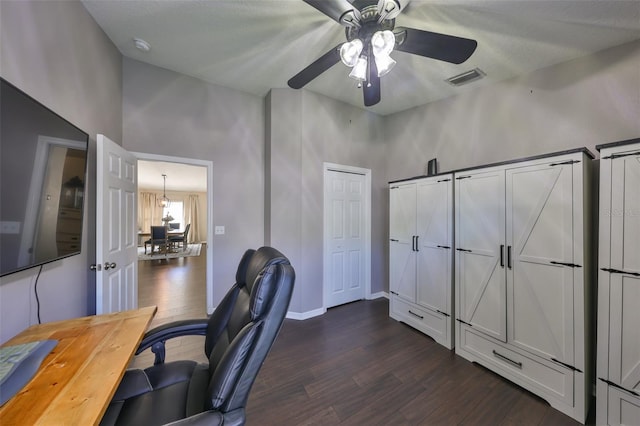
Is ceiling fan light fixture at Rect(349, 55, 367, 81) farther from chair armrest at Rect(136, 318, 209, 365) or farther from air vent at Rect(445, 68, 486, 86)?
chair armrest at Rect(136, 318, 209, 365)

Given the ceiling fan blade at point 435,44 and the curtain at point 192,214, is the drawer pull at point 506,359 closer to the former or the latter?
Result: the ceiling fan blade at point 435,44

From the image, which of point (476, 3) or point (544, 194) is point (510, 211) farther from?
point (476, 3)

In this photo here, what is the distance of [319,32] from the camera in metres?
2.00

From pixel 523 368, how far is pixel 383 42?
2.64 metres

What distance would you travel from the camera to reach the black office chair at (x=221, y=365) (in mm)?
840

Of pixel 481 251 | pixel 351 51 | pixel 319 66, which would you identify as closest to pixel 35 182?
pixel 319 66

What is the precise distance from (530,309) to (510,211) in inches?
31.1

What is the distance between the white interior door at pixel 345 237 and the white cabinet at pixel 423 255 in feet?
2.05

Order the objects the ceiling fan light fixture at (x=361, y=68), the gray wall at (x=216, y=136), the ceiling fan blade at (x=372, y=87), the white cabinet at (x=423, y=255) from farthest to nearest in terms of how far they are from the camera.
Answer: the gray wall at (x=216, y=136) → the white cabinet at (x=423, y=255) → the ceiling fan blade at (x=372, y=87) → the ceiling fan light fixture at (x=361, y=68)

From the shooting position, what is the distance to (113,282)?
1922 mm

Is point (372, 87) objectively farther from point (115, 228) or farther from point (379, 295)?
point (379, 295)

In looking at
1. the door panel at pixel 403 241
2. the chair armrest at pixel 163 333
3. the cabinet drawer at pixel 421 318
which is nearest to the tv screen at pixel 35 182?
the chair armrest at pixel 163 333

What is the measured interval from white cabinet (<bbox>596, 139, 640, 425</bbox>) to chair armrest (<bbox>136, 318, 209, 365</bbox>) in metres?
2.54

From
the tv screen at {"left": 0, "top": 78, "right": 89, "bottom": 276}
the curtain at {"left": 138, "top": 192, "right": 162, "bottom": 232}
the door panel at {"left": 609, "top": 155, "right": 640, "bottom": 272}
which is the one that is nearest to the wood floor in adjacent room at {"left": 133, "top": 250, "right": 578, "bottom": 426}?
the door panel at {"left": 609, "top": 155, "right": 640, "bottom": 272}
